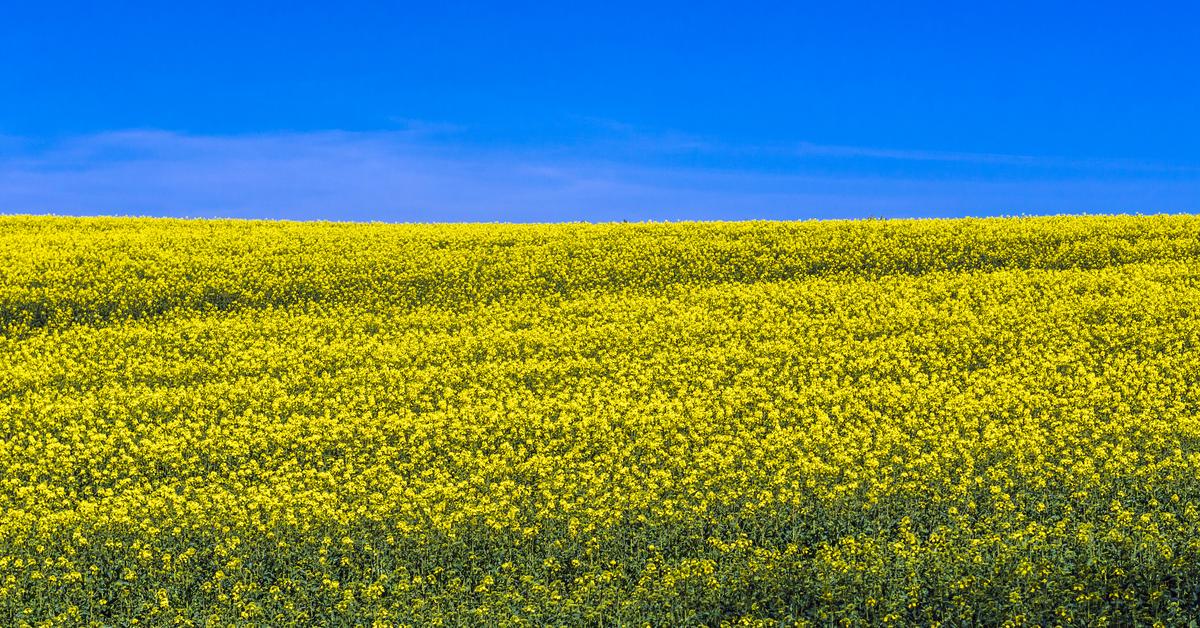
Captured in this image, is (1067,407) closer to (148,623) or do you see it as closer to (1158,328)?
(1158,328)

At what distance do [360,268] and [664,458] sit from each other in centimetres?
2063

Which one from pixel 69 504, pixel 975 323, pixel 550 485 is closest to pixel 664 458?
pixel 550 485

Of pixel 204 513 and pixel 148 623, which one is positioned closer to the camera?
pixel 148 623

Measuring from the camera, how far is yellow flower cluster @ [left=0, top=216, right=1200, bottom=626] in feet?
51.1

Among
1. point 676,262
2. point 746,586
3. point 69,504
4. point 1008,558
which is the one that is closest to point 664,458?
point 746,586

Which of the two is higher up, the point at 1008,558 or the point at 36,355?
the point at 36,355

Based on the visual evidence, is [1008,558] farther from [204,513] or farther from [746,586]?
[204,513]

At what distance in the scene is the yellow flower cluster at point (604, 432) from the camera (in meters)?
15.6

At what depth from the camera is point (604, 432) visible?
75.2 ft

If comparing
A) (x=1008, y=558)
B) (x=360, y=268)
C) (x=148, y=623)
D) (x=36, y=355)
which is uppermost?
(x=360, y=268)

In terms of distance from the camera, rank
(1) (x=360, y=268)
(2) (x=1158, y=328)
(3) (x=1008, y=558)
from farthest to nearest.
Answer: (1) (x=360, y=268), (2) (x=1158, y=328), (3) (x=1008, y=558)

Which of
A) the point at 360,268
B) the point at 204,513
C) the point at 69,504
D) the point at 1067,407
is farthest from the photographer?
the point at 360,268

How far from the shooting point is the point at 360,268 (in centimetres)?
3934

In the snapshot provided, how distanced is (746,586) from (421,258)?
2681 cm
